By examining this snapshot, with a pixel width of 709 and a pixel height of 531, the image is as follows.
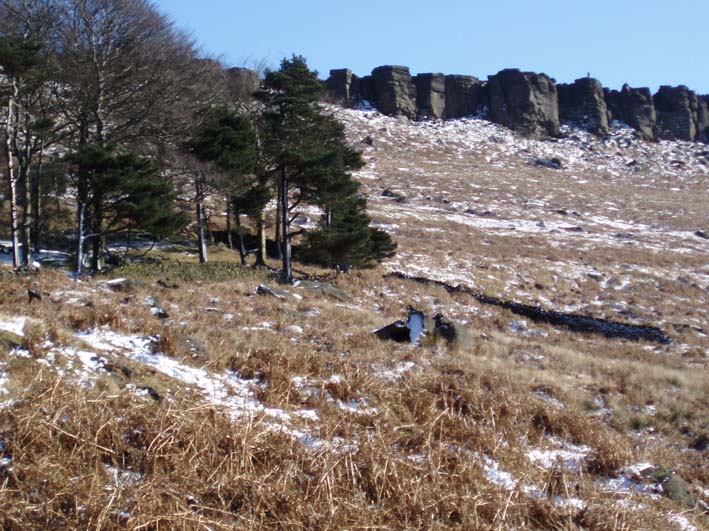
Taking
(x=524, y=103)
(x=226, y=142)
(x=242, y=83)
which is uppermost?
(x=524, y=103)

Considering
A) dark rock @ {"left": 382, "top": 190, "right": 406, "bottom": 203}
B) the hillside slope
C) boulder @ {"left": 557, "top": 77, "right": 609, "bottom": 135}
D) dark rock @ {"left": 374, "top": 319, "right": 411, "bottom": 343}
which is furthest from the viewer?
boulder @ {"left": 557, "top": 77, "right": 609, "bottom": 135}

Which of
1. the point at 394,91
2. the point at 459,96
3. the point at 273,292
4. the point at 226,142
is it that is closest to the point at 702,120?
the point at 459,96

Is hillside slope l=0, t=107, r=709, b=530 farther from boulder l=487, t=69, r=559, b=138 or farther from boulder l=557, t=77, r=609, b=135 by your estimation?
boulder l=557, t=77, r=609, b=135

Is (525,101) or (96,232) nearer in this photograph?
(96,232)

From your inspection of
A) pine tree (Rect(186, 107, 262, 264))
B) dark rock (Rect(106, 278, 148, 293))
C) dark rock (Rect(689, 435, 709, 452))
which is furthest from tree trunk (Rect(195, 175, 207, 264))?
dark rock (Rect(689, 435, 709, 452))

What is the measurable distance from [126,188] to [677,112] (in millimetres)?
115737

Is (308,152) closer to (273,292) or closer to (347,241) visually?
(347,241)

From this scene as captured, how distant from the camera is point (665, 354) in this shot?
57.0 feet

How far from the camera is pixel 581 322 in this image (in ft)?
69.4

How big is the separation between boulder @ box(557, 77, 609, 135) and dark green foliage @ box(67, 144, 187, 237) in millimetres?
98025

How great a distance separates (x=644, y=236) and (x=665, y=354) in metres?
30.0

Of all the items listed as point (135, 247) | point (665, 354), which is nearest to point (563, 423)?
point (665, 354)

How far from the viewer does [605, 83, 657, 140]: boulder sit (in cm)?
10412

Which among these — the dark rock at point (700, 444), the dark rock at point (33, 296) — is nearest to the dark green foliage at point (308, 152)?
the dark rock at point (33, 296)
